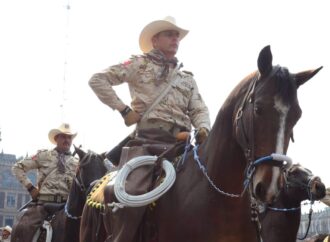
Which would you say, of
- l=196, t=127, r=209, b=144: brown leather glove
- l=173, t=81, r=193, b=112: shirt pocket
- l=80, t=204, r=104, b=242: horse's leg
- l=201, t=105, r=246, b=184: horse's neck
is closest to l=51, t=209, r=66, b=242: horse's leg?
l=80, t=204, r=104, b=242: horse's leg

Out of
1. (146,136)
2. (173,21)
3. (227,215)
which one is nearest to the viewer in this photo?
(227,215)

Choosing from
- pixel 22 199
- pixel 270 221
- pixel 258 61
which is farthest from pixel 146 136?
pixel 22 199

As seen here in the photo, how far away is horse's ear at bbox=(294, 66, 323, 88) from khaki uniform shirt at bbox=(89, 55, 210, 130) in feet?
7.28

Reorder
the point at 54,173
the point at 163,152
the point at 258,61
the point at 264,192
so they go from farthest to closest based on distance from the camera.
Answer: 1. the point at 54,173
2. the point at 163,152
3. the point at 258,61
4. the point at 264,192

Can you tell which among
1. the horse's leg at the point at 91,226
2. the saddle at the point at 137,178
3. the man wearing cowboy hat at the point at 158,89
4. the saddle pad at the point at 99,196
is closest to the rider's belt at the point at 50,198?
the horse's leg at the point at 91,226

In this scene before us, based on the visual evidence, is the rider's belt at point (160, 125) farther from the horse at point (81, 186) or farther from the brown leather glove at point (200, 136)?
the horse at point (81, 186)

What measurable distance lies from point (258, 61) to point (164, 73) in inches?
96.9

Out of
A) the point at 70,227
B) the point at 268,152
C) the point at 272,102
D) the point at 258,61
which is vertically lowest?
the point at 70,227

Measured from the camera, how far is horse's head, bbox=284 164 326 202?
937 cm

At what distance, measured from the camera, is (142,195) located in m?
6.23

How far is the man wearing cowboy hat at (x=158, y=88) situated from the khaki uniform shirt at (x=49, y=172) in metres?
6.68

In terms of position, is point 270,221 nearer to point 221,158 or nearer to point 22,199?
point 221,158

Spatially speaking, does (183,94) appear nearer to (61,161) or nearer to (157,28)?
(157,28)

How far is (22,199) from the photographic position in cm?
9569
